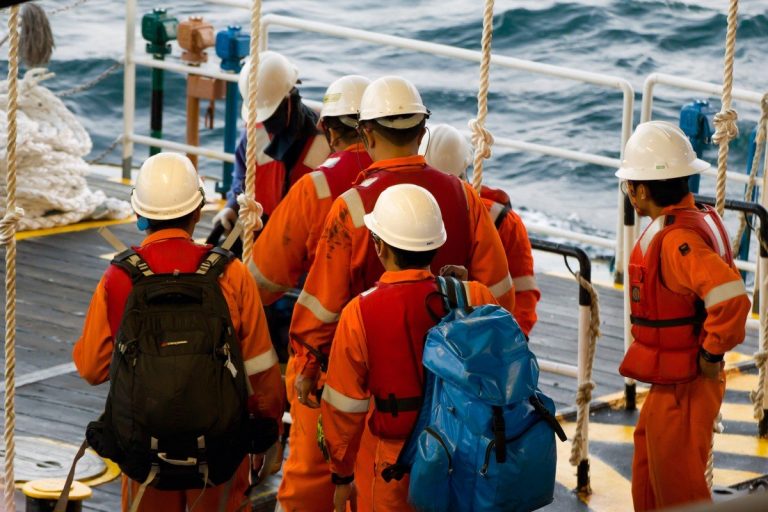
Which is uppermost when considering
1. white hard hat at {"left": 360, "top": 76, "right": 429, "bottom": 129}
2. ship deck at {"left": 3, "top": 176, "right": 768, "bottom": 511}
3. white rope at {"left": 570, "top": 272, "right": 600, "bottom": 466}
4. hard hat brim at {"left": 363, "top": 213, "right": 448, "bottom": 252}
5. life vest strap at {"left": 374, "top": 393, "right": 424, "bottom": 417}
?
white hard hat at {"left": 360, "top": 76, "right": 429, "bottom": 129}

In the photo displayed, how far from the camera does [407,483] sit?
4.11 m

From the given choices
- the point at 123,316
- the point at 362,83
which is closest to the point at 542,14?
the point at 362,83

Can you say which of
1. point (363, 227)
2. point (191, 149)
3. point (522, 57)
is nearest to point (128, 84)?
point (191, 149)

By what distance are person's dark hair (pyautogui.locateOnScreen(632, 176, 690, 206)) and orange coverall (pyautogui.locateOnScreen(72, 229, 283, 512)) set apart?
4.91 ft

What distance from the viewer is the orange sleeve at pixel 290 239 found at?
4762 mm

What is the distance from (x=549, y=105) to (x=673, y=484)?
1415 centimetres

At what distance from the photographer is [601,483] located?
5.88 meters

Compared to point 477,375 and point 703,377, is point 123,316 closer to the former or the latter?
point 477,375

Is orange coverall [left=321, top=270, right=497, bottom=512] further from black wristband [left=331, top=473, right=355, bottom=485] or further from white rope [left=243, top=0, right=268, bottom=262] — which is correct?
white rope [left=243, top=0, right=268, bottom=262]

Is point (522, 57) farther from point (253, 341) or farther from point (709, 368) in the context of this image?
point (253, 341)

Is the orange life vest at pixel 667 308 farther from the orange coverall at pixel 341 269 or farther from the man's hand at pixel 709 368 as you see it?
the orange coverall at pixel 341 269

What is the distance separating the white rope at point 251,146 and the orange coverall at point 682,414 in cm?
138

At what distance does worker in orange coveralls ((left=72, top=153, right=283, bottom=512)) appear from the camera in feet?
13.5

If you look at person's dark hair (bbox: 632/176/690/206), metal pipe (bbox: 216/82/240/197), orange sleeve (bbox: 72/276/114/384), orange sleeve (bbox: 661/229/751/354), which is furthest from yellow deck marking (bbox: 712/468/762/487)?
metal pipe (bbox: 216/82/240/197)
